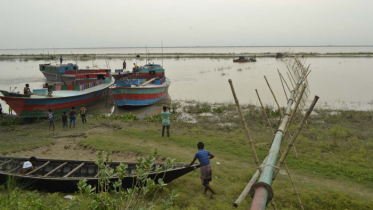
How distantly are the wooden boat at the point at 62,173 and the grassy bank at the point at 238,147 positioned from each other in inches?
13.6

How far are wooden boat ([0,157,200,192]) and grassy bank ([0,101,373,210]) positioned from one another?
0.34m

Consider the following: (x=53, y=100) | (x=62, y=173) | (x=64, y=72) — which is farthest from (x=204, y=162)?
(x=64, y=72)

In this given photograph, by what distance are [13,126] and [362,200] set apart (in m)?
14.5

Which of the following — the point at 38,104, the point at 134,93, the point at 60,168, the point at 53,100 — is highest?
the point at 134,93

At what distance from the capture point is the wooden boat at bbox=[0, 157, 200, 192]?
595 cm

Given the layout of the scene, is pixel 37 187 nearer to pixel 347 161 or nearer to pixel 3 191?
pixel 3 191

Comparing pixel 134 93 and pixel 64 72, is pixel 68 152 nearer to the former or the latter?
pixel 134 93

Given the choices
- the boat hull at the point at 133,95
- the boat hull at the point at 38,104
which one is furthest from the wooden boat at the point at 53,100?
the boat hull at the point at 133,95

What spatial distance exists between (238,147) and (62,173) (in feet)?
18.9

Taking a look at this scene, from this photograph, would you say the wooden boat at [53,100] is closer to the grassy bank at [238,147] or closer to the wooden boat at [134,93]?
the grassy bank at [238,147]

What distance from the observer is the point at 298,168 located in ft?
25.0

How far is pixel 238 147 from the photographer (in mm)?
9516

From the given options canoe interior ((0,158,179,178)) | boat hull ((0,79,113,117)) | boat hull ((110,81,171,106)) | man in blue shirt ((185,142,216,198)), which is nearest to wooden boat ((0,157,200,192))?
canoe interior ((0,158,179,178))

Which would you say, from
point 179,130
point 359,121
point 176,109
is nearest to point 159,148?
point 179,130
